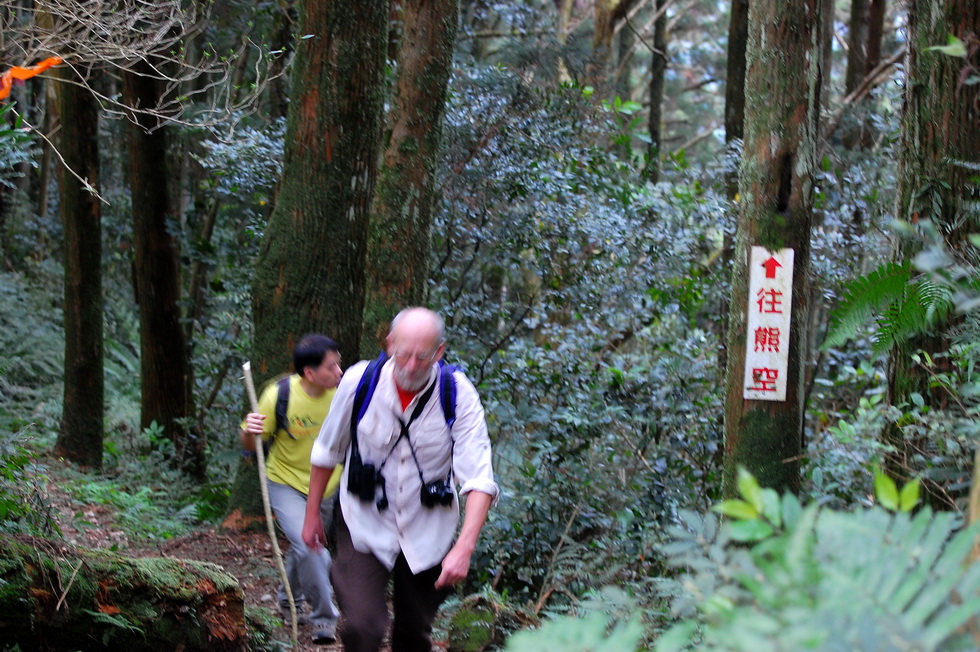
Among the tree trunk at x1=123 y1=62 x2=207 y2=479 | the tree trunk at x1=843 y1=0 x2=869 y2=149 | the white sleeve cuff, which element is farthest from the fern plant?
the tree trunk at x1=843 y1=0 x2=869 y2=149

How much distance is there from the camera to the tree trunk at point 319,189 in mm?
7840

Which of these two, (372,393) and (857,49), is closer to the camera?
(372,393)

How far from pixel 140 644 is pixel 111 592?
33 cm

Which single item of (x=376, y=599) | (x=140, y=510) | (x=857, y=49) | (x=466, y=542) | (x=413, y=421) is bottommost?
(x=140, y=510)

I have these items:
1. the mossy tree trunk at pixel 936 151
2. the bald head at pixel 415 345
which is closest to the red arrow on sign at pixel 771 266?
the mossy tree trunk at pixel 936 151

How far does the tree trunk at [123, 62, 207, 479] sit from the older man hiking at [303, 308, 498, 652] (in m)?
9.07

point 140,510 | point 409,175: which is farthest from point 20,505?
point 409,175

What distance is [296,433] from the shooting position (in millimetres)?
6160

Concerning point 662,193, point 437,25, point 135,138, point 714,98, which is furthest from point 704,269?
point 714,98

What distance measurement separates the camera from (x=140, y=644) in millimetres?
5070

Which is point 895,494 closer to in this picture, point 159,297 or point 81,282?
point 81,282

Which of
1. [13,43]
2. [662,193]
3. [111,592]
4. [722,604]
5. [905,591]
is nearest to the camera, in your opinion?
[905,591]

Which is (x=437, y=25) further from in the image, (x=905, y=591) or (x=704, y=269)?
(x=905, y=591)

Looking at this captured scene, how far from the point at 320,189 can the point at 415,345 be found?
3974 mm
